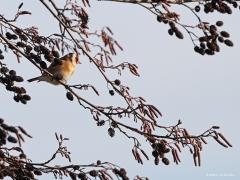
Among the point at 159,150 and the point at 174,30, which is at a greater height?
the point at 174,30

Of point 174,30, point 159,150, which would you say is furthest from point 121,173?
point 174,30

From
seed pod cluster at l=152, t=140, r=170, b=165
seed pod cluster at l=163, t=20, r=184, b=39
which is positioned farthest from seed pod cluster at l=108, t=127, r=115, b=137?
seed pod cluster at l=163, t=20, r=184, b=39

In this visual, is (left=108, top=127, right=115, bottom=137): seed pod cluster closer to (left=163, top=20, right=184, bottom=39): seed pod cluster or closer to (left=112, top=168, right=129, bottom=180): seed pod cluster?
(left=112, top=168, right=129, bottom=180): seed pod cluster

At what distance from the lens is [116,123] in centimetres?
596

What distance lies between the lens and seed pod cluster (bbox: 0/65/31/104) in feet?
18.9

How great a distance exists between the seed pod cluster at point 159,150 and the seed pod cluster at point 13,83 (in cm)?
129

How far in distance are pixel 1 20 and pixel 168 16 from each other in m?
1.94

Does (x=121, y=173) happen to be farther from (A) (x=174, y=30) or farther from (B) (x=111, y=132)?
(A) (x=174, y=30)

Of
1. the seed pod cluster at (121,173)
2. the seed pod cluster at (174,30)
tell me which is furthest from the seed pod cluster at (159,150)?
the seed pod cluster at (174,30)

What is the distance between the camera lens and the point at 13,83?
19.5 feet

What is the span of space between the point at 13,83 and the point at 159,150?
61.9 inches

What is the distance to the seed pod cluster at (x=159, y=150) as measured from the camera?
570 cm

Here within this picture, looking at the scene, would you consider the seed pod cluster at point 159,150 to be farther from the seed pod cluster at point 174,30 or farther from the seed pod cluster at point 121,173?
the seed pod cluster at point 174,30

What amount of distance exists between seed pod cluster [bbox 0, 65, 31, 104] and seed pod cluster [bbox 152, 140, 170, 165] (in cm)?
129
